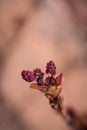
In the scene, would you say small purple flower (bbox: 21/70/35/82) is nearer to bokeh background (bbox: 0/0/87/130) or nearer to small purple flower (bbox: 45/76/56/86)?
small purple flower (bbox: 45/76/56/86)

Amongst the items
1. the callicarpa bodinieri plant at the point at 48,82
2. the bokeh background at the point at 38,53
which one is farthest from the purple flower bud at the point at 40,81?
the bokeh background at the point at 38,53

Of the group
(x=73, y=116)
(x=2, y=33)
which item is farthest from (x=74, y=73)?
(x=2, y=33)

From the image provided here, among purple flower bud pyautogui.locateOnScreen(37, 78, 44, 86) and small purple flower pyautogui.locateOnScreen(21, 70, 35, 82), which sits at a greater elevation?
small purple flower pyautogui.locateOnScreen(21, 70, 35, 82)

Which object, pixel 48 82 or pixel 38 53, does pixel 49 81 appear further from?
pixel 38 53

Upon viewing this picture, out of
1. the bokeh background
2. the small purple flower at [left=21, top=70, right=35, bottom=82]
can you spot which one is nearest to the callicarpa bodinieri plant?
the small purple flower at [left=21, top=70, right=35, bottom=82]

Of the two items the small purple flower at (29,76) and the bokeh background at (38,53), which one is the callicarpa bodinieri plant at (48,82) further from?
the bokeh background at (38,53)

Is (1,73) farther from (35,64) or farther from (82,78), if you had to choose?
(82,78)

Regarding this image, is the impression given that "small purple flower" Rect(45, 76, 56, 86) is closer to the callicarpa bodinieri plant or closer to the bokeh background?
the callicarpa bodinieri plant

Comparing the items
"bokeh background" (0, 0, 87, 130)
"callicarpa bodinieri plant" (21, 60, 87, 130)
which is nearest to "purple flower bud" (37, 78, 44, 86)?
"callicarpa bodinieri plant" (21, 60, 87, 130)

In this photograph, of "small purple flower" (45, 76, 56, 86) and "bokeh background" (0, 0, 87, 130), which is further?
"bokeh background" (0, 0, 87, 130)
